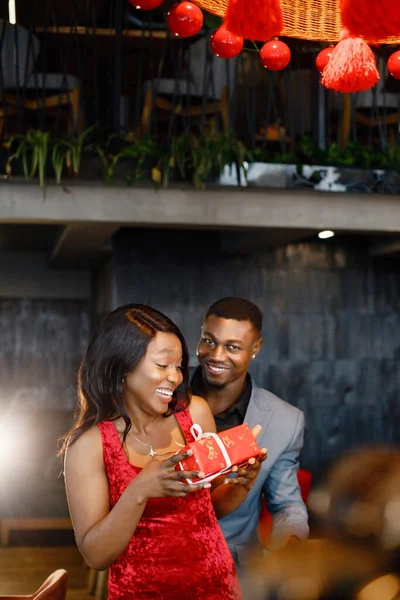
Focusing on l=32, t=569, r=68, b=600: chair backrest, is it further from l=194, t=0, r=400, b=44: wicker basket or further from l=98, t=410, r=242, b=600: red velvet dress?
l=194, t=0, r=400, b=44: wicker basket

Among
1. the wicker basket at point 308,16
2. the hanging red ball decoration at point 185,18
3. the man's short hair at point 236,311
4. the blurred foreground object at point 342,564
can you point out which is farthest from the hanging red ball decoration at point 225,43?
the blurred foreground object at point 342,564

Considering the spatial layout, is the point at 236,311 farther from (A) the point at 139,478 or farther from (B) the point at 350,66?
(A) the point at 139,478

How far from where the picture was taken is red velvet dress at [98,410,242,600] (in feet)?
6.17

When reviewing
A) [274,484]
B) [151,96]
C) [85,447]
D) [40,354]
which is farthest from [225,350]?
[40,354]

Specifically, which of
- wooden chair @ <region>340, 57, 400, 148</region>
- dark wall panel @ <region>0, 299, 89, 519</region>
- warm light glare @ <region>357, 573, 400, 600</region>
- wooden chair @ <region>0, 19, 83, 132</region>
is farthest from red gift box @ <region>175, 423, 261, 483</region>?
dark wall panel @ <region>0, 299, 89, 519</region>

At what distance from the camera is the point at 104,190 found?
5070mm

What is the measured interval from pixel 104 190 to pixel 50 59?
330 centimetres

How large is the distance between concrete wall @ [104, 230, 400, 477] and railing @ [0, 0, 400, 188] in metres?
0.94

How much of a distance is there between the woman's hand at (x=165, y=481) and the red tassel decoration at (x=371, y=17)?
3.51 feet

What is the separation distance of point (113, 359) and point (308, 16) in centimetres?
105

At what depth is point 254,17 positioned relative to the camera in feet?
6.41

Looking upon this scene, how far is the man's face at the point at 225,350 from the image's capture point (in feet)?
9.53

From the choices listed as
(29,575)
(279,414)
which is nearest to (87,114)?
(29,575)

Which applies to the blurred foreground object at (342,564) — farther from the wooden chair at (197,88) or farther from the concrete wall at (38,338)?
the concrete wall at (38,338)
